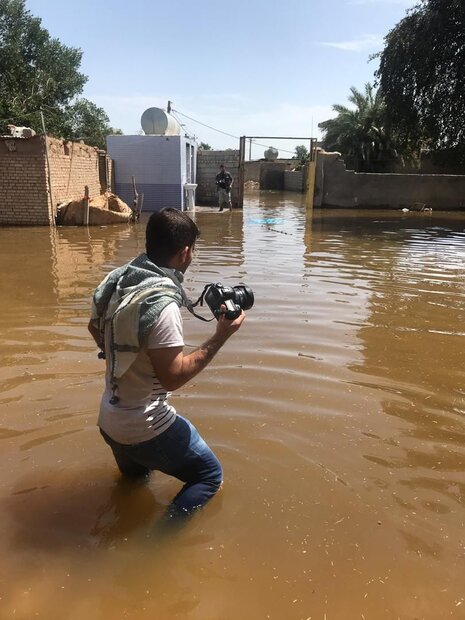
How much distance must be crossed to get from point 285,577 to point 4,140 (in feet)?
46.1

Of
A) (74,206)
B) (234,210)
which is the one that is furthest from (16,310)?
(234,210)

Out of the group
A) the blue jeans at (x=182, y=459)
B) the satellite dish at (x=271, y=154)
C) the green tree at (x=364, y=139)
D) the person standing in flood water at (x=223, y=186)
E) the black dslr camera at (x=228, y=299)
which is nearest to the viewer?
the black dslr camera at (x=228, y=299)

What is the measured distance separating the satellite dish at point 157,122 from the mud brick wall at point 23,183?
660 centimetres

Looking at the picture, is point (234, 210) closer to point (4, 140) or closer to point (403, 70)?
point (403, 70)

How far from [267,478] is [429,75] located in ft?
65.4

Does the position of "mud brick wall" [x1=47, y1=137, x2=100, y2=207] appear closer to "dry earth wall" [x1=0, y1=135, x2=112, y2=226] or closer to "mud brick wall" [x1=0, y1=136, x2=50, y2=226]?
"dry earth wall" [x1=0, y1=135, x2=112, y2=226]

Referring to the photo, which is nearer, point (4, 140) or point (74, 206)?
point (4, 140)

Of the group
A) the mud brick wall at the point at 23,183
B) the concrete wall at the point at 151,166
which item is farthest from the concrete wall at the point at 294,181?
the mud brick wall at the point at 23,183

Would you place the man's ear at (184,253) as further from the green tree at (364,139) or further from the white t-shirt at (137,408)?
the green tree at (364,139)

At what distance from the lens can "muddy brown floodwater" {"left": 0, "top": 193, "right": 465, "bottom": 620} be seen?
2.12 metres

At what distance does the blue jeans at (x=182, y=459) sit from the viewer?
229 cm

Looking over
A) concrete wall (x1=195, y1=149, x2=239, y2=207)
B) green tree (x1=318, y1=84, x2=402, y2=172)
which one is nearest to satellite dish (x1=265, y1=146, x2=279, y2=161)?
green tree (x1=318, y1=84, x2=402, y2=172)

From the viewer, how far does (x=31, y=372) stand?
433 centimetres

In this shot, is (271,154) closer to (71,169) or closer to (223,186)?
(223,186)
